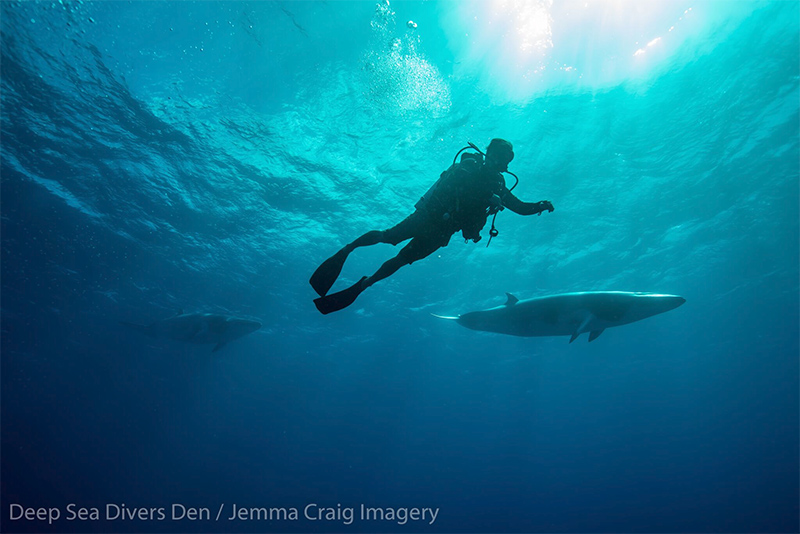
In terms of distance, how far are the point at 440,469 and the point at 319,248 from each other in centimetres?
7187

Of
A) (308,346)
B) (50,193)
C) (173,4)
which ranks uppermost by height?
(308,346)

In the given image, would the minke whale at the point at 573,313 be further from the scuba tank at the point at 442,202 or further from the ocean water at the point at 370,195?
the ocean water at the point at 370,195

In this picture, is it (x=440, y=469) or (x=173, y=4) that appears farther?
(x=440, y=469)

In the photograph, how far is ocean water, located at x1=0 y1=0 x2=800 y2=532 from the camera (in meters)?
9.70

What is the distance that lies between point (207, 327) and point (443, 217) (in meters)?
14.6

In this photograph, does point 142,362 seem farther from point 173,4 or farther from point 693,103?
point 693,103

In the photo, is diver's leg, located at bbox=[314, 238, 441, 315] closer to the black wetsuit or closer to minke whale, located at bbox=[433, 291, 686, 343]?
the black wetsuit

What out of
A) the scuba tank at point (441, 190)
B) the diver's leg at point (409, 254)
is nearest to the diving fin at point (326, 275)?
the diver's leg at point (409, 254)

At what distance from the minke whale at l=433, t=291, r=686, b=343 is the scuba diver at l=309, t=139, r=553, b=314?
8.63 ft

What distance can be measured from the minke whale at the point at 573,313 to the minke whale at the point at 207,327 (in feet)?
33.2

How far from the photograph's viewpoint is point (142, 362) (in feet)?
105

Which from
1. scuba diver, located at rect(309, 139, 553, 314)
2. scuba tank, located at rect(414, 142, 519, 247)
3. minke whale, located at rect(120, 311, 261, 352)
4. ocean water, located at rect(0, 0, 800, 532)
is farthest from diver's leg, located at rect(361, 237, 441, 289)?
minke whale, located at rect(120, 311, 261, 352)

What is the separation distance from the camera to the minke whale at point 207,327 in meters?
14.7

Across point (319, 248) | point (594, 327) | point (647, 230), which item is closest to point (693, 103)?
point (647, 230)
